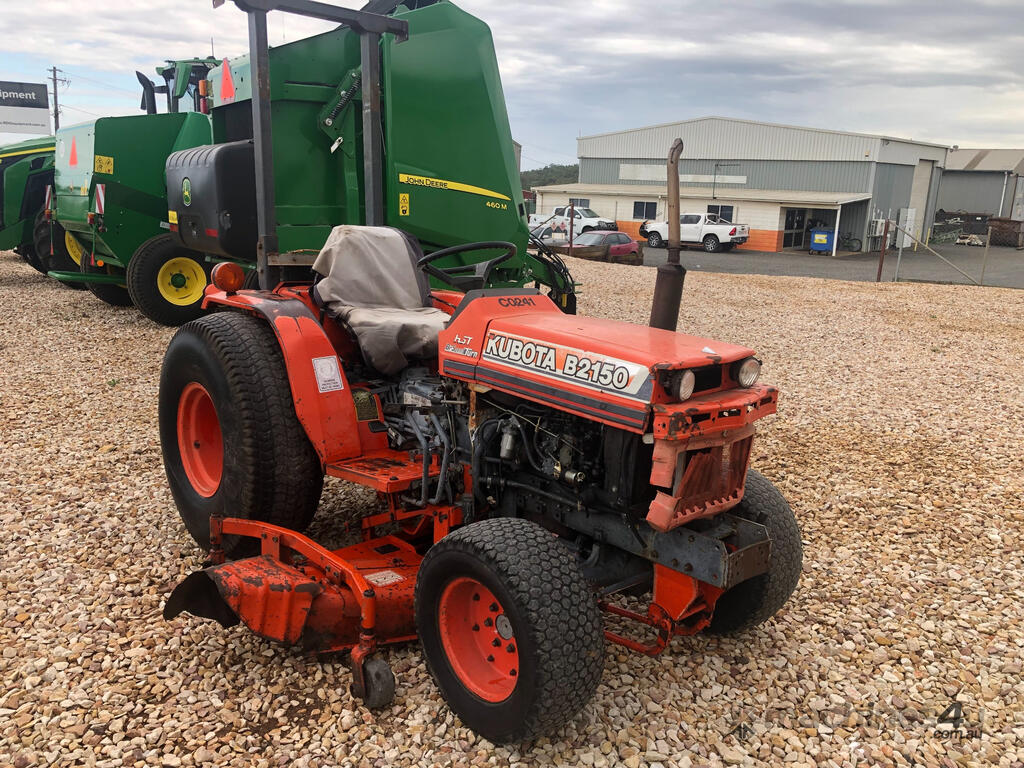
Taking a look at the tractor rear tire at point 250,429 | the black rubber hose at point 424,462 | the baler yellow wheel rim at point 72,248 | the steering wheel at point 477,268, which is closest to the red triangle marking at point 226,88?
the tractor rear tire at point 250,429

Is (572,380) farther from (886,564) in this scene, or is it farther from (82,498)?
(82,498)

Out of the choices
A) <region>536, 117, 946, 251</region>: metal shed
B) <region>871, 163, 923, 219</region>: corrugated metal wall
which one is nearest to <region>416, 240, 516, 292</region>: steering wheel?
<region>536, 117, 946, 251</region>: metal shed

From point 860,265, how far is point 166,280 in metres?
19.4

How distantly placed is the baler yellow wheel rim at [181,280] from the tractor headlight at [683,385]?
7.41m

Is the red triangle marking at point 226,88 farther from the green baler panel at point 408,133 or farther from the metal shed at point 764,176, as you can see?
the metal shed at point 764,176

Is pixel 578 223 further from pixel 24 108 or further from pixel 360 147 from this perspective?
pixel 24 108

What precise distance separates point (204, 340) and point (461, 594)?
1.60 meters

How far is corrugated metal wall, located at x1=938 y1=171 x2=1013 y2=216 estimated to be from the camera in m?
38.5

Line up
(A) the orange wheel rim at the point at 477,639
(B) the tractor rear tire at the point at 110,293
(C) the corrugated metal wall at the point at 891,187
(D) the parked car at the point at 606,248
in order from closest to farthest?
(A) the orange wheel rim at the point at 477,639 → (B) the tractor rear tire at the point at 110,293 → (D) the parked car at the point at 606,248 → (C) the corrugated metal wall at the point at 891,187

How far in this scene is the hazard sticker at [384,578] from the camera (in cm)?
281

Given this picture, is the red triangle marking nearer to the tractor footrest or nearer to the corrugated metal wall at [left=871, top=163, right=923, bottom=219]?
the tractor footrest

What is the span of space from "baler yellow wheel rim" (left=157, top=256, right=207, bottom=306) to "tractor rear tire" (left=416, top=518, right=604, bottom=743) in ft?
23.1

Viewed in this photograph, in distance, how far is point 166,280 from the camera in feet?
28.4

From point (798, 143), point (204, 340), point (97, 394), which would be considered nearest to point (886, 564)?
point (204, 340)
